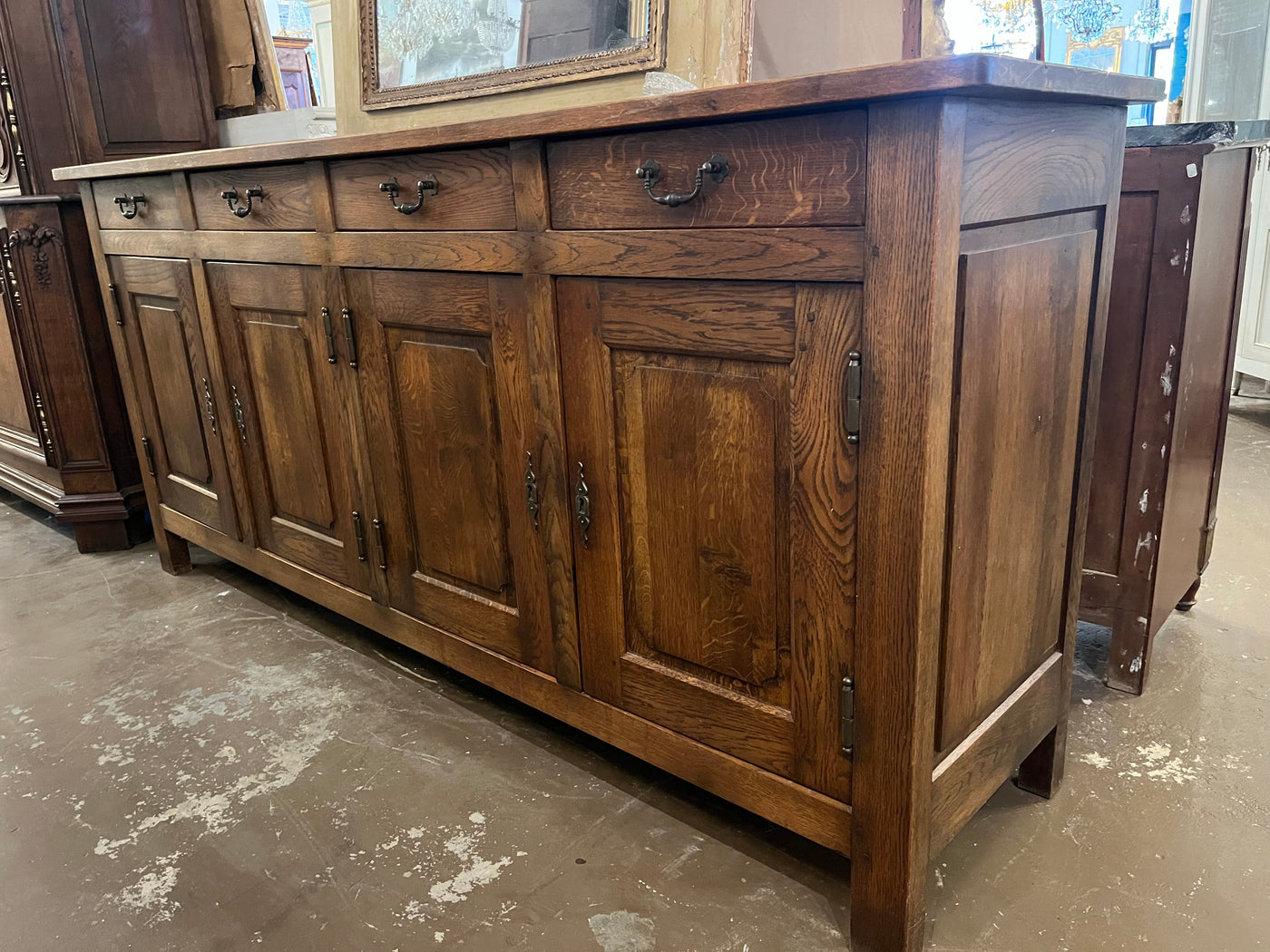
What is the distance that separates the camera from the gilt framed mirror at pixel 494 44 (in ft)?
4.72

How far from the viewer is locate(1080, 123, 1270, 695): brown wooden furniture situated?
57.6 inches

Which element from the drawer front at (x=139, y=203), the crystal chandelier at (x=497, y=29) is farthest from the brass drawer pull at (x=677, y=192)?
the drawer front at (x=139, y=203)

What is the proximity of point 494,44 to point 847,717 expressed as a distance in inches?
50.2

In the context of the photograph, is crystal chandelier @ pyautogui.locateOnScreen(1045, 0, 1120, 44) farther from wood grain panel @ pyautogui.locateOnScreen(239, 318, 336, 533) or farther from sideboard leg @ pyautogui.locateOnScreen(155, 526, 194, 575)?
sideboard leg @ pyautogui.locateOnScreen(155, 526, 194, 575)

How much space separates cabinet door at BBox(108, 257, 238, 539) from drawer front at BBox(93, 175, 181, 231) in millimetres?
80

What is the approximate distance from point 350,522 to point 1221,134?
62.8 inches

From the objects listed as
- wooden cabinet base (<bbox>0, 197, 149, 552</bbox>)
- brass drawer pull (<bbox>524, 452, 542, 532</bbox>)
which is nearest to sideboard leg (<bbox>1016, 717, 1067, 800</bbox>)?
brass drawer pull (<bbox>524, 452, 542, 532</bbox>)

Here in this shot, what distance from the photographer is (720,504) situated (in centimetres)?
115

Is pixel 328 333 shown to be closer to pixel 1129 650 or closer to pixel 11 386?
pixel 1129 650

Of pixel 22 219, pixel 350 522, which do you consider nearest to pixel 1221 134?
pixel 350 522

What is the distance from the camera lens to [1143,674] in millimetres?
1658

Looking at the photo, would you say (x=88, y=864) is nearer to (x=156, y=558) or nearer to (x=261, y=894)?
(x=261, y=894)

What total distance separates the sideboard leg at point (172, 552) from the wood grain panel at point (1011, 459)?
79.7 inches

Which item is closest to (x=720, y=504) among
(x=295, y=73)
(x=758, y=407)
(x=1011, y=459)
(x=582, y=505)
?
(x=758, y=407)
